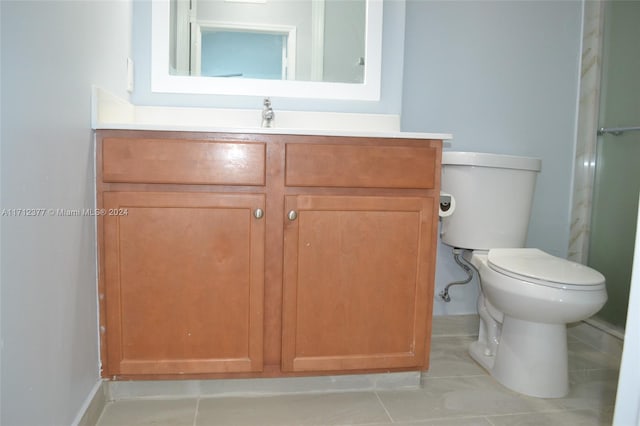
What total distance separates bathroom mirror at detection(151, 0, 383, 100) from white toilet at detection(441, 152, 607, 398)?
0.55 m

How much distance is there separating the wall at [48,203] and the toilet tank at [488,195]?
1.33 m

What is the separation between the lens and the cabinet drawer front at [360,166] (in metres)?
1.40

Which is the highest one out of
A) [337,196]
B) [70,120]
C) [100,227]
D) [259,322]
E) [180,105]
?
[180,105]

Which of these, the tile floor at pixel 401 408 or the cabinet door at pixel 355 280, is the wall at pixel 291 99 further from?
the tile floor at pixel 401 408

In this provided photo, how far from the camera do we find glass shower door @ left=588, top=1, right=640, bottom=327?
2002 mm

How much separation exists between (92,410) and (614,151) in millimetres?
2338

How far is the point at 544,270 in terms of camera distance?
1.56 meters

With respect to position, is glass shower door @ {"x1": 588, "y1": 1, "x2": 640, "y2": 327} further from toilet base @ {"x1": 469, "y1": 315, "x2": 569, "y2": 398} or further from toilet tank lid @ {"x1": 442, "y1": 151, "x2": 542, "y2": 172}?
toilet base @ {"x1": 469, "y1": 315, "x2": 569, "y2": 398}

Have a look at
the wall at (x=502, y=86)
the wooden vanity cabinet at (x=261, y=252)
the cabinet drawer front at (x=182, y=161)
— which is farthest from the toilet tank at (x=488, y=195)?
the cabinet drawer front at (x=182, y=161)

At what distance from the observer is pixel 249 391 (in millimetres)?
1527

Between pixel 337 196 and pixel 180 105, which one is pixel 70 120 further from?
pixel 337 196

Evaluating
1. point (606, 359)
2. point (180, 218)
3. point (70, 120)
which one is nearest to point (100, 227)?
point (180, 218)

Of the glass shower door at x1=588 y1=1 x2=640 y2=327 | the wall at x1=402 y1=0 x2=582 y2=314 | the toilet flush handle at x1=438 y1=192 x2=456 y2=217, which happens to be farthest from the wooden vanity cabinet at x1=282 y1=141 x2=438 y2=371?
the glass shower door at x1=588 y1=1 x2=640 y2=327

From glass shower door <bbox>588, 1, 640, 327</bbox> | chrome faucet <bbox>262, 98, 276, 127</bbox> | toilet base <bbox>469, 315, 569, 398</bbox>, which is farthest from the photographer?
glass shower door <bbox>588, 1, 640, 327</bbox>
